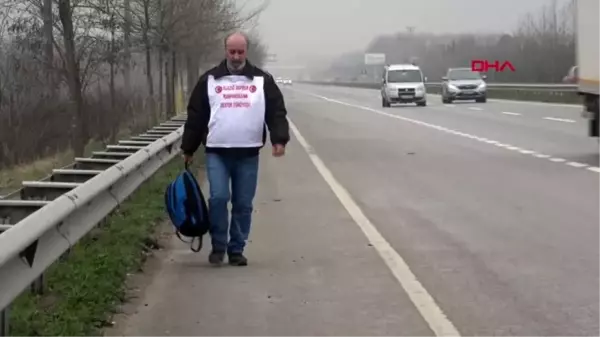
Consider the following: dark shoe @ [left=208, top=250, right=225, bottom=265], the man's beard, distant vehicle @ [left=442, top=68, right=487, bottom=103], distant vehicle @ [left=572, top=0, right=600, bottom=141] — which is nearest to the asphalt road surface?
dark shoe @ [left=208, top=250, right=225, bottom=265]

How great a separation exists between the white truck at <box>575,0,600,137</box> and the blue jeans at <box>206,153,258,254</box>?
1115 cm

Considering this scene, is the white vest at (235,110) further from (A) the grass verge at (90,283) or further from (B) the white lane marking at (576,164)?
(B) the white lane marking at (576,164)

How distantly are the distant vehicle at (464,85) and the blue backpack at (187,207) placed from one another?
4539cm

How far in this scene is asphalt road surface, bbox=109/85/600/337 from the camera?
692 cm

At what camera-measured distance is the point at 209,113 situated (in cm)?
884

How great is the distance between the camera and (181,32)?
2933cm

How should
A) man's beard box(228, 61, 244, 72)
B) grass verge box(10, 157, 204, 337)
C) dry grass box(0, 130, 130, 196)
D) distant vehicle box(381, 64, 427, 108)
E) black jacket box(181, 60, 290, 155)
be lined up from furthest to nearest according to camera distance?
1. distant vehicle box(381, 64, 427, 108)
2. dry grass box(0, 130, 130, 196)
3. black jacket box(181, 60, 290, 155)
4. man's beard box(228, 61, 244, 72)
5. grass verge box(10, 157, 204, 337)

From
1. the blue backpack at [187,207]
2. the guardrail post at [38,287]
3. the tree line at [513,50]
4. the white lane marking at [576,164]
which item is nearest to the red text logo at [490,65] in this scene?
the tree line at [513,50]

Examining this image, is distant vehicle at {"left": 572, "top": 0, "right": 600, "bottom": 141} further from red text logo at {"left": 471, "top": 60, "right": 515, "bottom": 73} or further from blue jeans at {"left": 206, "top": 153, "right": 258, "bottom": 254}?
red text logo at {"left": 471, "top": 60, "right": 515, "bottom": 73}

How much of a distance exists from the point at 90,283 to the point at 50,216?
55.6 inches

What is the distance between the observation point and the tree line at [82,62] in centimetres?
1844

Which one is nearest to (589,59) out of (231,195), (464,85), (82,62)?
(82,62)

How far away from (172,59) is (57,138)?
22.5 feet

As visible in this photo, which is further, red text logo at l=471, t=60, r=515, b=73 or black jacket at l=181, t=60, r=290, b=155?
red text logo at l=471, t=60, r=515, b=73
